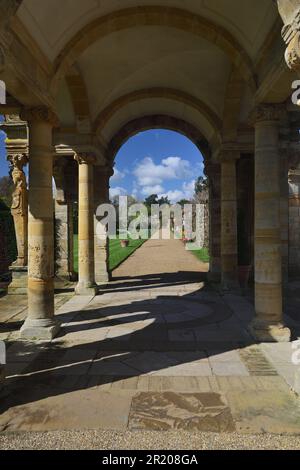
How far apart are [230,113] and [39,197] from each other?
6464 mm

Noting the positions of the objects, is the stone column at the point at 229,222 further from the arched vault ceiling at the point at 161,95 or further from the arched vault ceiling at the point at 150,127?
the arched vault ceiling at the point at 150,127

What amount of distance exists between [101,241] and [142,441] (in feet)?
34.9

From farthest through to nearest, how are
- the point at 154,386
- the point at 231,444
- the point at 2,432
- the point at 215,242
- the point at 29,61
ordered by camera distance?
1. the point at 215,242
2. the point at 29,61
3. the point at 154,386
4. the point at 2,432
5. the point at 231,444

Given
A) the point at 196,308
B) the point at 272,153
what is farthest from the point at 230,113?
the point at 196,308

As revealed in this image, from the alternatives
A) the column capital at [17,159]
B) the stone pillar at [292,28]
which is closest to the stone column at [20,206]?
the column capital at [17,159]

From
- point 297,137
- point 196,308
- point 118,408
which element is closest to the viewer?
point 118,408

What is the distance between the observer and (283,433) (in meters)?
3.67

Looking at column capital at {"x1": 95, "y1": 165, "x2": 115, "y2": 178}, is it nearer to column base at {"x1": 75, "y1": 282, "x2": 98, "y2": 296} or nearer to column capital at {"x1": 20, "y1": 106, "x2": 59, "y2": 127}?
column base at {"x1": 75, "y1": 282, "x2": 98, "y2": 296}

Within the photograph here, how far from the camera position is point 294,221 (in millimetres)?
14539

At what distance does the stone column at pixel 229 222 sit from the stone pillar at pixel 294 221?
3.76m

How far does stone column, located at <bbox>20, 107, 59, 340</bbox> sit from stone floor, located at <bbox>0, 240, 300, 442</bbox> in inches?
17.4

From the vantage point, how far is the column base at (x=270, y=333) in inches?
252

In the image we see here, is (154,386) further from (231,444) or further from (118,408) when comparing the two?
(231,444)

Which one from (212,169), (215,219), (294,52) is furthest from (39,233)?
(212,169)
